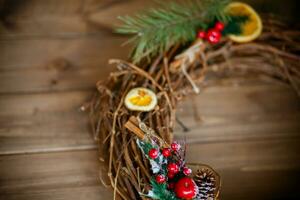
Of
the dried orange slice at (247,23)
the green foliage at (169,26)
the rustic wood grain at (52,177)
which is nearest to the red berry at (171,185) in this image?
the rustic wood grain at (52,177)

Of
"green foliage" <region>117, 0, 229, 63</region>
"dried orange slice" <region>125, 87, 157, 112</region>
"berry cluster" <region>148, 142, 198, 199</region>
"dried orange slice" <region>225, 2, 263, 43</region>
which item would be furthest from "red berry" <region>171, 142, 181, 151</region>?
"dried orange slice" <region>225, 2, 263, 43</region>

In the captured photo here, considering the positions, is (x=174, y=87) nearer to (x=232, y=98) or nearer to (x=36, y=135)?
(x=232, y=98)

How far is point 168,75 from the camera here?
1068mm

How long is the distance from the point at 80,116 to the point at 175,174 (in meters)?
0.36

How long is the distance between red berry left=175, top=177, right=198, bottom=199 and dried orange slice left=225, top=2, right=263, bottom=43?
1.46 feet

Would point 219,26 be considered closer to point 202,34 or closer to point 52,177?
point 202,34

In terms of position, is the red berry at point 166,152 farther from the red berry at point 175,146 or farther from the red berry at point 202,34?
the red berry at point 202,34

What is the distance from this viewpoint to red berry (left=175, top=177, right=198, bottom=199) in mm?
806

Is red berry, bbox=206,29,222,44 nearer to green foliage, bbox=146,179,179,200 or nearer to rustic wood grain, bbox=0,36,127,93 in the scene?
rustic wood grain, bbox=0,36,127,93

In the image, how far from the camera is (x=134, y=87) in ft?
3.44

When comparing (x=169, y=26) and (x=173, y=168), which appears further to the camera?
(x=169, y=26)

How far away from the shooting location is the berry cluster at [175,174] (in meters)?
0.81

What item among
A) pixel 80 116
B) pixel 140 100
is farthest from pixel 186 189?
pixel 80 116

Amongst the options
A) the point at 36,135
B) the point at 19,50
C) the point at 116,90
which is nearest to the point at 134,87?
the point at 116,90
